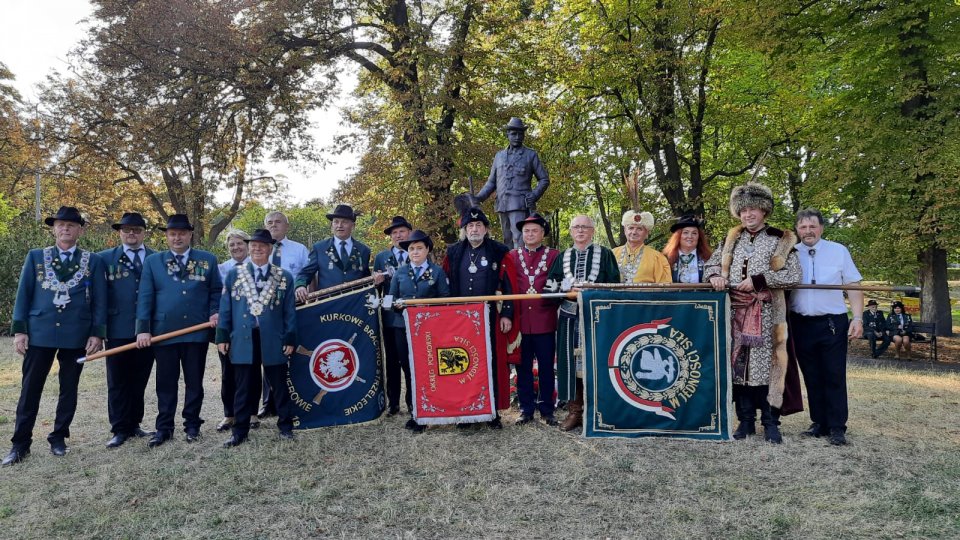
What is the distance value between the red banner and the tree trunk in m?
10.8

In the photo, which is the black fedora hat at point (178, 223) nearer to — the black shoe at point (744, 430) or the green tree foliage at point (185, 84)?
the black shoe at point (744, 430)

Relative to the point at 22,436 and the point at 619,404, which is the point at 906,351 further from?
the point at 22,436

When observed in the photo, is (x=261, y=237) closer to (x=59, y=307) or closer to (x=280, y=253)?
(x=280, y=253)

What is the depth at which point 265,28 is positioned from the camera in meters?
11.7

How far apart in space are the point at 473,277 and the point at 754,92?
1244 cm

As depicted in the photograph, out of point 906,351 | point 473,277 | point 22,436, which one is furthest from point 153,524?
point 906,351

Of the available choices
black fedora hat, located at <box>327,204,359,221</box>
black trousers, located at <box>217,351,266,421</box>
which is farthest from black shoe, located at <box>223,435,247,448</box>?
black fedora hat, located at <box>327,204,359,221</box>

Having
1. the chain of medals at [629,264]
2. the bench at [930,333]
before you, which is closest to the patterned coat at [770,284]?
the chain of medals at [629,264]

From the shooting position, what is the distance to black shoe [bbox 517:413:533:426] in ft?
17.6

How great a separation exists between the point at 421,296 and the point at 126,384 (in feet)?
8.65

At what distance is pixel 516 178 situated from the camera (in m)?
6.70

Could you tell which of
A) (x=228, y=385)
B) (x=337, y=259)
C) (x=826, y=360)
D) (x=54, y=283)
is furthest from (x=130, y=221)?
(x=826, y=360)

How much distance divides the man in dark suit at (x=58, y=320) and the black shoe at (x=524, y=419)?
11.8ft

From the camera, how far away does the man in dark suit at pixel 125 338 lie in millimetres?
5047
